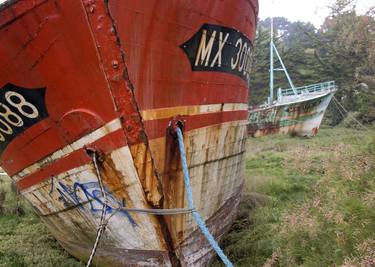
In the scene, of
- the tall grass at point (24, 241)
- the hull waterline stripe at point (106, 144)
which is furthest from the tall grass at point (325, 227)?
the tall grass at point (24, 241)

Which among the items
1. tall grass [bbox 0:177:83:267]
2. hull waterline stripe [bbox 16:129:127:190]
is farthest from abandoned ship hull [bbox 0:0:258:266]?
tall grass [bbox 0:177:83:267]

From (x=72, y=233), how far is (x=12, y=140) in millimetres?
1183

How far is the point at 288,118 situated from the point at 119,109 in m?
16.1

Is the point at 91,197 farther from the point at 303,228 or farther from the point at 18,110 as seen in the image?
the point at 303,228

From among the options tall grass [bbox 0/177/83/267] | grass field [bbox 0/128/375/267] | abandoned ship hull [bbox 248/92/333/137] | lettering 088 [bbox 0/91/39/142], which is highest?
lettering 088 [bbox 0/91/39/142]

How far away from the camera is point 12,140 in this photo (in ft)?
11.4

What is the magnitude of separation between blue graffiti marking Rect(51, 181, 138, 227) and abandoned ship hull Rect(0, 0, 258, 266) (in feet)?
0.04

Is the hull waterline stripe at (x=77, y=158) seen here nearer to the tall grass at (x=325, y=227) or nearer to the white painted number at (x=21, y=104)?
the white painted number at (x=21, y=104)

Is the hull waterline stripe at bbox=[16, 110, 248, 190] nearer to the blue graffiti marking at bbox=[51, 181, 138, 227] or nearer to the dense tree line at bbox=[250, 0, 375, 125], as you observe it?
the blue graffiti marking at bbox=[51, 181, 138, 227]

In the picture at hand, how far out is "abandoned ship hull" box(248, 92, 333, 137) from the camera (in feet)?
59.1

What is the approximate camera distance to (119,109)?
2965 millimetres

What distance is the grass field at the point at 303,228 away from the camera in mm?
3037

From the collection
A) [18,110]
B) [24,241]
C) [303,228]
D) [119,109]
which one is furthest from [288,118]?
[18,110]

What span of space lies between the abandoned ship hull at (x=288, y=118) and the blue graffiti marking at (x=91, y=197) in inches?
591
